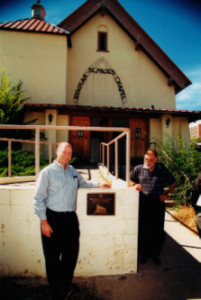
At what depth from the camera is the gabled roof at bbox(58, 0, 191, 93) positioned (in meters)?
10.6

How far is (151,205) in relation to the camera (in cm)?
294

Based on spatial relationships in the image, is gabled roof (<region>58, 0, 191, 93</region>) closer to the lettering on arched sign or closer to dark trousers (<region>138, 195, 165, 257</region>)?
the lettering on arched sign

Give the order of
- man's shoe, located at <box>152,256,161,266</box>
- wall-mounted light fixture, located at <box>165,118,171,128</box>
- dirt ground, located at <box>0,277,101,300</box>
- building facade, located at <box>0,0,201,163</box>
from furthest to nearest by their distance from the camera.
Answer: wall-mounted light fixture, located at <box>165,118,171,128</box> → building facade, located at <box>0,0,201,163</box> → man's shoe, located at <box>152,256,161,266</box> → dirt ground, located at <box>0,277,101,300</box>

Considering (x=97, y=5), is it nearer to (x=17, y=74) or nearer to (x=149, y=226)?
(x=17, y=74)

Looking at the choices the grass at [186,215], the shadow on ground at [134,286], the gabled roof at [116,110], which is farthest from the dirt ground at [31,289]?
the gabled roof at [116,110]

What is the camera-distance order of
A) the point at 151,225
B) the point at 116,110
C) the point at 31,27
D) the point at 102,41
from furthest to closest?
the point at 102,41
the point at 31,27
the point at 116,110
the point at 151,225

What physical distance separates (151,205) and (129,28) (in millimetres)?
11193

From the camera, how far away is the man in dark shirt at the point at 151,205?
2941mm

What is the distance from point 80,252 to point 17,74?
9.50 metres

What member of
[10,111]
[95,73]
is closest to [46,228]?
[10,111]

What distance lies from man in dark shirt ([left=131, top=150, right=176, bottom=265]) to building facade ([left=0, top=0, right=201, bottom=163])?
6.43 meters

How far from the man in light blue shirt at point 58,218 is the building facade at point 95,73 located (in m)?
7.06

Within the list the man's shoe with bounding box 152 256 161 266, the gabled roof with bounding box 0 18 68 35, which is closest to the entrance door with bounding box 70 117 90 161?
the gabled roof with bounding box 0 18 68 35

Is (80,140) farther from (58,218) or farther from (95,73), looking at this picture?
(58,218)
